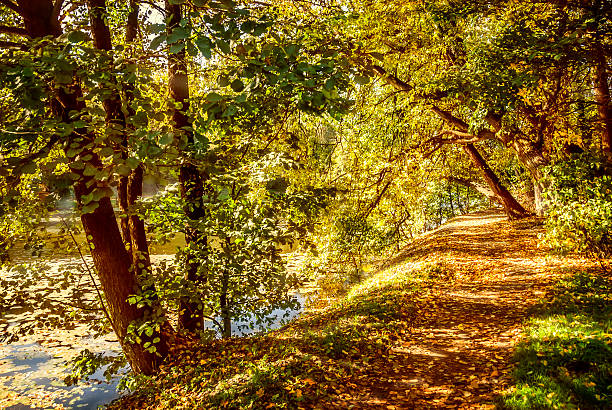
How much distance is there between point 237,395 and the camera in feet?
16.5

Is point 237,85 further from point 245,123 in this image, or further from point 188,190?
point 188,190

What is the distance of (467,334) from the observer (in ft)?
21.9

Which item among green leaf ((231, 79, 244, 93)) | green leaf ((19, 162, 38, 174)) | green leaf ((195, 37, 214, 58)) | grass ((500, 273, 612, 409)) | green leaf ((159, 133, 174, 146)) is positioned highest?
green leaf ((195, 37, 214, 58))

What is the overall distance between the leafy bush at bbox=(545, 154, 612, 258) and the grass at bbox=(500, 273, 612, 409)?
127 cm

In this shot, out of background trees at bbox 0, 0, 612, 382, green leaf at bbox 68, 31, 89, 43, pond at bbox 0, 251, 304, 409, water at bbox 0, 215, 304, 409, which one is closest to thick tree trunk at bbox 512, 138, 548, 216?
background trees at bbox 0, 0, 612, 382

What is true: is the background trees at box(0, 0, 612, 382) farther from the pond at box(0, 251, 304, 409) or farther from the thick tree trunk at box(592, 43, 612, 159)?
the pond at box(0, 251, 304, 409)

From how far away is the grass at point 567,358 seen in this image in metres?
3.82

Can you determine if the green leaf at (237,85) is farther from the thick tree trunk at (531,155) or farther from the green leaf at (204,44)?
the thick tree trunk at (531,155)

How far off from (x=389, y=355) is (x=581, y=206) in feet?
16.5

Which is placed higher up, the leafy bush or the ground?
the leafy bush

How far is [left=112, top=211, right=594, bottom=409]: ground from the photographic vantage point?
4.93 metres

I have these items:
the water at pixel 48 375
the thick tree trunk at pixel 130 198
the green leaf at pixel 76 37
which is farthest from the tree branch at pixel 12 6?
the water at pixel 48 375

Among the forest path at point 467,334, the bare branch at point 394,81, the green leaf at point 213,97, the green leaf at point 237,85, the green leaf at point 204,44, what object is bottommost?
the forest path at point 467,334

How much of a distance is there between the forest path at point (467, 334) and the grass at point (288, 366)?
0.34m
